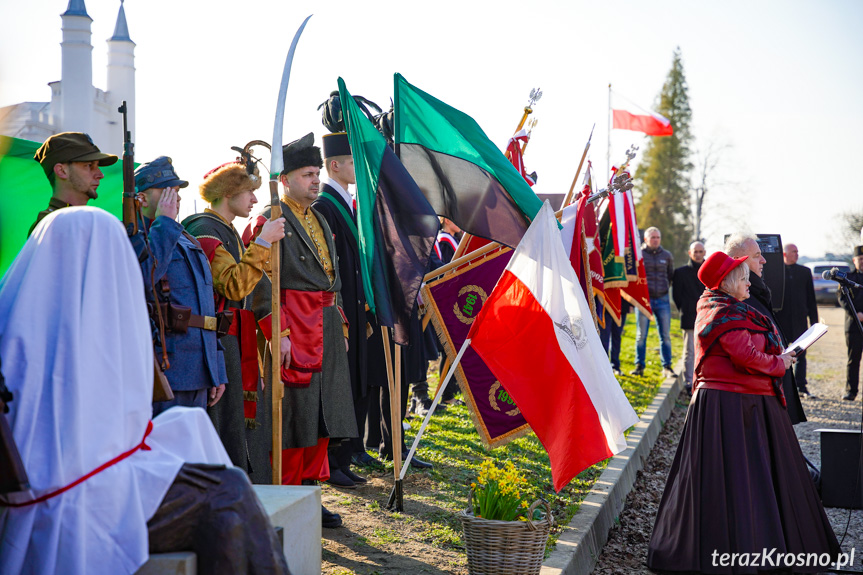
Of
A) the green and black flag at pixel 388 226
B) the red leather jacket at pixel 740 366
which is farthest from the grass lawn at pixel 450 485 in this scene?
the red leather jacket at pixel 740 366

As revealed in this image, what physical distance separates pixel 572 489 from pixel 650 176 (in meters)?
62.3

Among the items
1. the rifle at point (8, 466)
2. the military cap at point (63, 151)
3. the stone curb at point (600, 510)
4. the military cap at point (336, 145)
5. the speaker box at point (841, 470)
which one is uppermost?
the military cap at point (336, 145)

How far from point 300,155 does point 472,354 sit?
2.06 m

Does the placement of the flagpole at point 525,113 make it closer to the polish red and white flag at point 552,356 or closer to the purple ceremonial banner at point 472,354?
the purple ceremonial banner at point 472,354

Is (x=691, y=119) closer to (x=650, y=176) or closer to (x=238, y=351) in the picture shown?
(x=650, y=176)

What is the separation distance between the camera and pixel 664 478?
7.84 m

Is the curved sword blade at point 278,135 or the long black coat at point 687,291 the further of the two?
the long black coat at point 687,291

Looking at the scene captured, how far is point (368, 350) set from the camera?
656cm

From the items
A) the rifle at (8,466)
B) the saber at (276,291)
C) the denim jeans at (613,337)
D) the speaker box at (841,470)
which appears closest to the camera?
the rifle at (8,466)

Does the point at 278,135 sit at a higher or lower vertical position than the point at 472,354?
higher

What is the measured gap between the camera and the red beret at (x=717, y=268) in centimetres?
511

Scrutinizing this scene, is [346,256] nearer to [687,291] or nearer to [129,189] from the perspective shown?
[129,189]

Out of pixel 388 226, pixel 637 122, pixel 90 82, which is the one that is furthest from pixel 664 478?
pixel 90 82

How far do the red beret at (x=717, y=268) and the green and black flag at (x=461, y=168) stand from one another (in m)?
1.17
